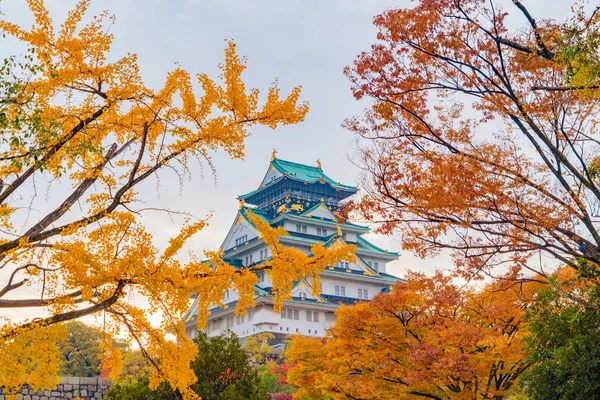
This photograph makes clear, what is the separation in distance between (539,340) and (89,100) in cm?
658

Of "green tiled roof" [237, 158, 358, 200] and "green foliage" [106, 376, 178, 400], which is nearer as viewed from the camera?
"green foliage" [106, 376, 178, 400]

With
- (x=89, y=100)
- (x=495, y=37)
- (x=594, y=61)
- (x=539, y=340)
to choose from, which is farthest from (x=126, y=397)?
(x=594, y=61)

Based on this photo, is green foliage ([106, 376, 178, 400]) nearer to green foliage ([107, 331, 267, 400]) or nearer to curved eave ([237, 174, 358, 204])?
green foliage ([107, 331, 267, 400])

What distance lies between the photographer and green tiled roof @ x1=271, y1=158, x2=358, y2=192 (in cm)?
4078

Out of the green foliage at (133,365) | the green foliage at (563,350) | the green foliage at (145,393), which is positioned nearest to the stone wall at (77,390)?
the green foliage at (133,365)

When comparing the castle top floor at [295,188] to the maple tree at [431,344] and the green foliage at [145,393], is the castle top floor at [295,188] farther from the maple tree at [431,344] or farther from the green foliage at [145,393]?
the green foliage at [145,393]

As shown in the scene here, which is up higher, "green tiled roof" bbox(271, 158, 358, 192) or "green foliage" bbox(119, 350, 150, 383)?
"green tiled roof" bbox(271, 158, 358, 192)

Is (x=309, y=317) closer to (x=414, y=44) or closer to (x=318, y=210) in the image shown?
(x=318, y=210)

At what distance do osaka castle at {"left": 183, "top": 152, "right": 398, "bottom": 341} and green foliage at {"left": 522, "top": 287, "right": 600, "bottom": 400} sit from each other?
82.1 ft

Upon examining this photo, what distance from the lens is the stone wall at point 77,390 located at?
67.9 feet

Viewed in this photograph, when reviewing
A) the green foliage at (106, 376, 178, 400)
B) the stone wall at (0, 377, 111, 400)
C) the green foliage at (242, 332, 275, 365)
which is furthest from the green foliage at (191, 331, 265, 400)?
the green foliage at (242, 332, 275, 365)

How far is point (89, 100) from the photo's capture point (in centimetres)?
686

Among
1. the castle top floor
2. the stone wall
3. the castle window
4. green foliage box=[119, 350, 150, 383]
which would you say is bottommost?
the stone wall

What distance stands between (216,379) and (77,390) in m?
11.8
